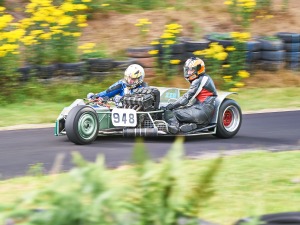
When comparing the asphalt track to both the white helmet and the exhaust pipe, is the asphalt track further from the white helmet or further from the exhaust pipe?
the white helmet

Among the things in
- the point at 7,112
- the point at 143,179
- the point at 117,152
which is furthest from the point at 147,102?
the point at 143,179

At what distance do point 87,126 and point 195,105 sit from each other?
63.3 inches

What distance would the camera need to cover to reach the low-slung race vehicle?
9.71 meters

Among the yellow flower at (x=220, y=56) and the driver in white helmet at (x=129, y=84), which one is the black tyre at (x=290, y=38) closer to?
the yellow flower at (x=220, y=56)

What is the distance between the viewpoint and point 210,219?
569 centimetres

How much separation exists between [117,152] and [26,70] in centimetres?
476

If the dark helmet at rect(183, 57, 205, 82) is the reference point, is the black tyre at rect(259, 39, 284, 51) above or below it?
above

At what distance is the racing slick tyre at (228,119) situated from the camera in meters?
10.5

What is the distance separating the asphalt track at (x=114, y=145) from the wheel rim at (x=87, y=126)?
0.50ft

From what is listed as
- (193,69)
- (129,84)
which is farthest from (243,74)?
(129,84)

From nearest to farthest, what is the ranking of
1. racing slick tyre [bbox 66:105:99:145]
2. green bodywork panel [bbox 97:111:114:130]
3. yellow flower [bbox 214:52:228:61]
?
racing slick tyre [bbox 66:105:99:145] → green bodywork panel [bbox 97:111:114:130] → yellow flower [bbox 214:52:228:61]

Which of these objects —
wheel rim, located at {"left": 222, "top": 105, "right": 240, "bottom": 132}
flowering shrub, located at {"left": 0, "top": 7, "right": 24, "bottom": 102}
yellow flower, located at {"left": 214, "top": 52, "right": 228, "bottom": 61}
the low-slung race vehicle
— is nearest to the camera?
the low-slung race vehicle

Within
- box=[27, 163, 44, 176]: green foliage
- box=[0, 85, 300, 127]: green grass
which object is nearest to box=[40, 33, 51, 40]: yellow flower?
box=[0, 85, 300, 127]: green grass

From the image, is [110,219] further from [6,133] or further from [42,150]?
[6,133]
